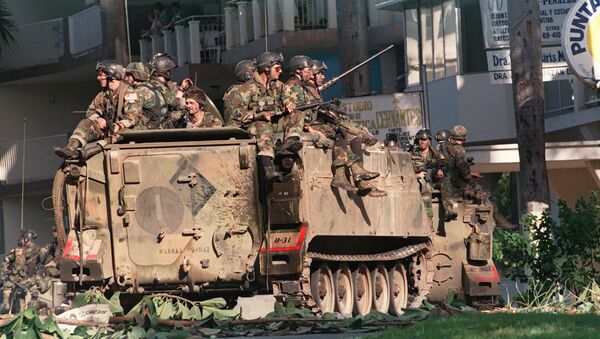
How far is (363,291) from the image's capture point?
72.2 ft

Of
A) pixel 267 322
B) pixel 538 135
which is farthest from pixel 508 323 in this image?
pixel 538 135

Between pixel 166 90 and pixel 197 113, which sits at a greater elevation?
pixel 166 90

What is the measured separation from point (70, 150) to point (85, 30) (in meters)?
28.5

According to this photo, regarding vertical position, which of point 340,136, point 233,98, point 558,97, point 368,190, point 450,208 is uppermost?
point 558,97

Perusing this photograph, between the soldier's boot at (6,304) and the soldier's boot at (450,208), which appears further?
the soldier's boot at (6,304)

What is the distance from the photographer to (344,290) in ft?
70.6

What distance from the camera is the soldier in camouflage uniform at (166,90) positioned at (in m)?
21.2

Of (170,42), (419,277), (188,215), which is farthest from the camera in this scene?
(170,42)

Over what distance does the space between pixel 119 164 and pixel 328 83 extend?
4143 mm

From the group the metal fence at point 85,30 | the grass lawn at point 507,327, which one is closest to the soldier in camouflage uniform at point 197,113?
the grass lawn at point 507,327

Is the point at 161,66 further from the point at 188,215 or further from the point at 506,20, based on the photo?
the point at 506,20

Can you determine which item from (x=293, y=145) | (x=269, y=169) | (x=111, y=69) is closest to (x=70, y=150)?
(x=111, y=69)

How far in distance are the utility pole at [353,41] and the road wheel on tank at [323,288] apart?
1089 centimetres

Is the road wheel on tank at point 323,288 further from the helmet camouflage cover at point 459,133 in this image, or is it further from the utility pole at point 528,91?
the utility pole at point 528,91
